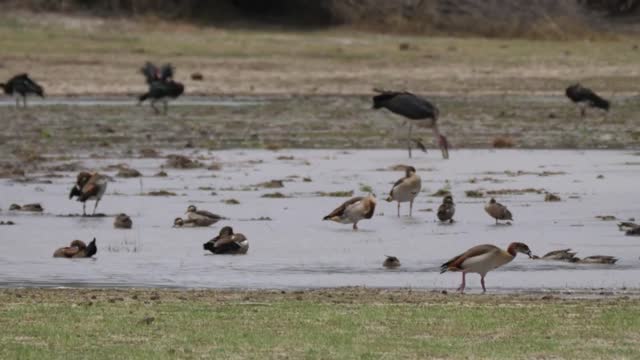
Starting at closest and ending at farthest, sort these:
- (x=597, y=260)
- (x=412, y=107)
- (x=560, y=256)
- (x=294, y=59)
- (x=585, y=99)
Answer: (x=597, y=260)
(x=560, y=256)
(x=412, y=107)
(x=585, y=99)
(x=294, y=59)

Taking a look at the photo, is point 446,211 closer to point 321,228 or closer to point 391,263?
point 321,228

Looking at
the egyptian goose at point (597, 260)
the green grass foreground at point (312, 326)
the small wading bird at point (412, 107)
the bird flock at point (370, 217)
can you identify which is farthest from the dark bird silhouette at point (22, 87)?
the green grass foreground at point (312, 326)

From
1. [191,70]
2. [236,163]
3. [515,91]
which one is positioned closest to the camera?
[236,163]

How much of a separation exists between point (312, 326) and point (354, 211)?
6891mm

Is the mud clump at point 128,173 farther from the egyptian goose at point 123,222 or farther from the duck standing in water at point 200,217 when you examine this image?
the egyptian goose at point 123,222

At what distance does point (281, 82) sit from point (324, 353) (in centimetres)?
3276

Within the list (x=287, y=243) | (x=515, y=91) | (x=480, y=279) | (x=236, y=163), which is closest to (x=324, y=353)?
(x=480, y=279)

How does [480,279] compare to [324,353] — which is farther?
[480,279]

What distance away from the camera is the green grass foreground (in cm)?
1027

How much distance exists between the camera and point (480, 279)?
1443cm

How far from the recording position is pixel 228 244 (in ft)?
52.9

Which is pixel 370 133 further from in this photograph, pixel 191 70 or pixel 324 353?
pixel 324 353

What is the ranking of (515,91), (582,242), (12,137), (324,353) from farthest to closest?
(515,91)
(12,137)
(582,242)
(324,353)

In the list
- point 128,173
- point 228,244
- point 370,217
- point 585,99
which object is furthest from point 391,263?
point 585,99
